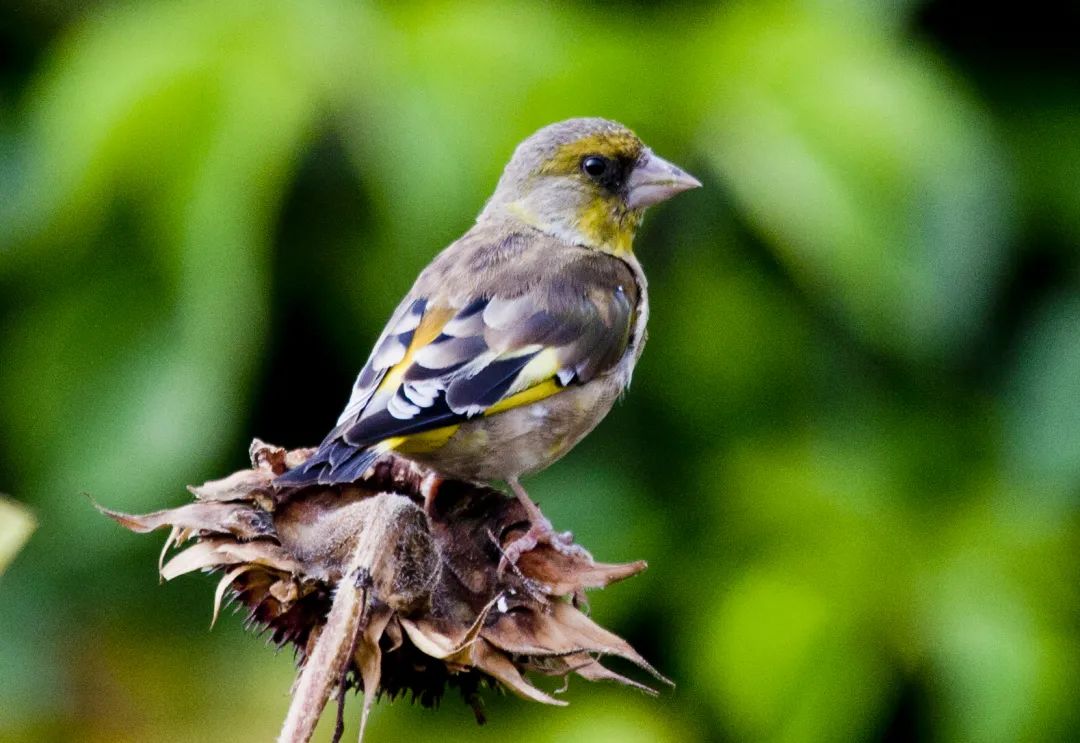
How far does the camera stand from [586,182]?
3.08 metres

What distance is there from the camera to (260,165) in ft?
10.4

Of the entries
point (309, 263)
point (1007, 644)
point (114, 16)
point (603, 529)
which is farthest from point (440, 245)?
point (1007, 644)

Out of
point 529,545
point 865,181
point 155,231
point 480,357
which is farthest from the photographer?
point 155,231

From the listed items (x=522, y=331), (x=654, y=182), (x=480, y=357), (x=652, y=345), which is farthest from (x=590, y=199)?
(x=480, y=357)

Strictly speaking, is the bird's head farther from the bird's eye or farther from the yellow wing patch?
the yellow wing patch

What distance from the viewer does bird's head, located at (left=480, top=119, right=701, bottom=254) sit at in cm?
305

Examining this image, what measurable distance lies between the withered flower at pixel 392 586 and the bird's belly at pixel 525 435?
43 cm

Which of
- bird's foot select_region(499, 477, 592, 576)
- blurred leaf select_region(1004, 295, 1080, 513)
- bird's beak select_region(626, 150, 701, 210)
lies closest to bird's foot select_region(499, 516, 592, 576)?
bird's foot select_region(499, 477, 592, 576)

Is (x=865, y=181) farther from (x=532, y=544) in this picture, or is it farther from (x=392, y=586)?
(x=392, y=586)

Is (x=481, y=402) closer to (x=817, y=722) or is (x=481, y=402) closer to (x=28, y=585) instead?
(x=817, y=722)

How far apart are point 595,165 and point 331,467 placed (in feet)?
4.56

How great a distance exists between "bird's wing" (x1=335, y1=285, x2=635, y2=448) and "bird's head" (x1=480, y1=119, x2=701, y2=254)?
12.1 inches

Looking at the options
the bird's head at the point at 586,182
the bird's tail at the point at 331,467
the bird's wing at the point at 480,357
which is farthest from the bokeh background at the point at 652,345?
the bird's tail at the point at 331,467

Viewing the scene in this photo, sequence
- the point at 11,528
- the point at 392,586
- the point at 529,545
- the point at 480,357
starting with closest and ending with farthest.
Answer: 1. the point at 11,528
2. the point at 392,586
3. the point at 529,545
4. the point at 480,357
